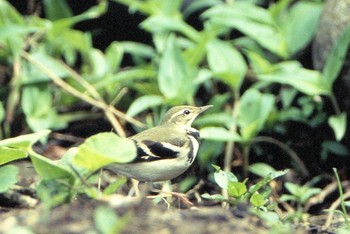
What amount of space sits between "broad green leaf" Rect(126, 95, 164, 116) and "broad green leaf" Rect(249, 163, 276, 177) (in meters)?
0.94

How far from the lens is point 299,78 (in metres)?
8.10

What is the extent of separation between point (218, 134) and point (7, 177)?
252cm

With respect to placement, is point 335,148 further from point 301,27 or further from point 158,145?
point 158,145

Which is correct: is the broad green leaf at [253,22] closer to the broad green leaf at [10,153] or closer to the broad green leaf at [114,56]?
the broad green leaf at [114,56]

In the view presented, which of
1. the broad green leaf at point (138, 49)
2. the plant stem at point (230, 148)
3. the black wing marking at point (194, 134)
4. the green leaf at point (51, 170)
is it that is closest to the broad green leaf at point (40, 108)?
the broad green leaf at point (138, 49)

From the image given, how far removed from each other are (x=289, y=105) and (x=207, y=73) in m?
0.80

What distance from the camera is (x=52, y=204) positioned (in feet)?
15.1

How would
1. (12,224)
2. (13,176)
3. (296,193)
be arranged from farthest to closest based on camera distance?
1. (296,193)
2. (13,176)
3. (12,224)

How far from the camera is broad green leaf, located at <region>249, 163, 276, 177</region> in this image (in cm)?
813

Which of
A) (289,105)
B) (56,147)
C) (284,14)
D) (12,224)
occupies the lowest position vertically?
(56,147)

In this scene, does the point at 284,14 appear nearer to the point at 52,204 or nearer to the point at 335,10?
the point at 335,10

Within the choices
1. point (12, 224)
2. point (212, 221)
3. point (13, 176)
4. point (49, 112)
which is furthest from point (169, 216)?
point (49, 112)

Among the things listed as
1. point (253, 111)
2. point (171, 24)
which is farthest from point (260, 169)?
point (171, 24)

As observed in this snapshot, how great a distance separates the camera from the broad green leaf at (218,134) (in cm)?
775
